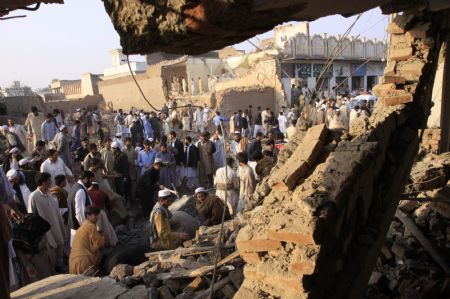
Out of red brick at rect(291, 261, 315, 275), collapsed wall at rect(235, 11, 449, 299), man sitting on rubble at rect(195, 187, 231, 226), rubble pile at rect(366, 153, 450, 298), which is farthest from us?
man sitting on rubble at rect(195, 187, 231, 226)

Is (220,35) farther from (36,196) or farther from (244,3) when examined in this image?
(36,196)

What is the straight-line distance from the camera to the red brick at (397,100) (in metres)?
4.30

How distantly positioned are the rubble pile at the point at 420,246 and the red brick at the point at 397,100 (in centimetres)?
109

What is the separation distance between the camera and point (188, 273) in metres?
4.07

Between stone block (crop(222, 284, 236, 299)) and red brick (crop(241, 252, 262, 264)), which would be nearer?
red brick (crop(241, 252, 262, 264))

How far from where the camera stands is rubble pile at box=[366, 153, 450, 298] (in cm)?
392

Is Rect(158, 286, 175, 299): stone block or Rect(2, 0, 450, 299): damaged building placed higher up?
Rect(2, 0, 450, 299): damaged building

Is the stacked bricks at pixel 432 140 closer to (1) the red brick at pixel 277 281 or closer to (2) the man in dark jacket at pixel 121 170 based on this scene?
(1) the red brick at pixel 277 281

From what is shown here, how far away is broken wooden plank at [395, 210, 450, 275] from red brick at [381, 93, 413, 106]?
5.06 ft

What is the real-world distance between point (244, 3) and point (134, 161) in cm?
821

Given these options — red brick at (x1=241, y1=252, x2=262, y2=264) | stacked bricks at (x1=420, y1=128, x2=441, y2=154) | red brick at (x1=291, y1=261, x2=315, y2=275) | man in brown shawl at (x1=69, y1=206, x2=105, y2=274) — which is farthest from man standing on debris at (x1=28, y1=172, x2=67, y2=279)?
stacked bricks at (x1=420, y1=128, x2=441, y2=154)

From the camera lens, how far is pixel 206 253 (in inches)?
184

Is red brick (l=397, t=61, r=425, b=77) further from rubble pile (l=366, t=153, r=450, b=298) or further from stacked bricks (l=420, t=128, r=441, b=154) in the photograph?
stacked bricks (l=420, t=128, r=441, b=154)

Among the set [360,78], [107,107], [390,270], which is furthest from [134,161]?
[360,78]
